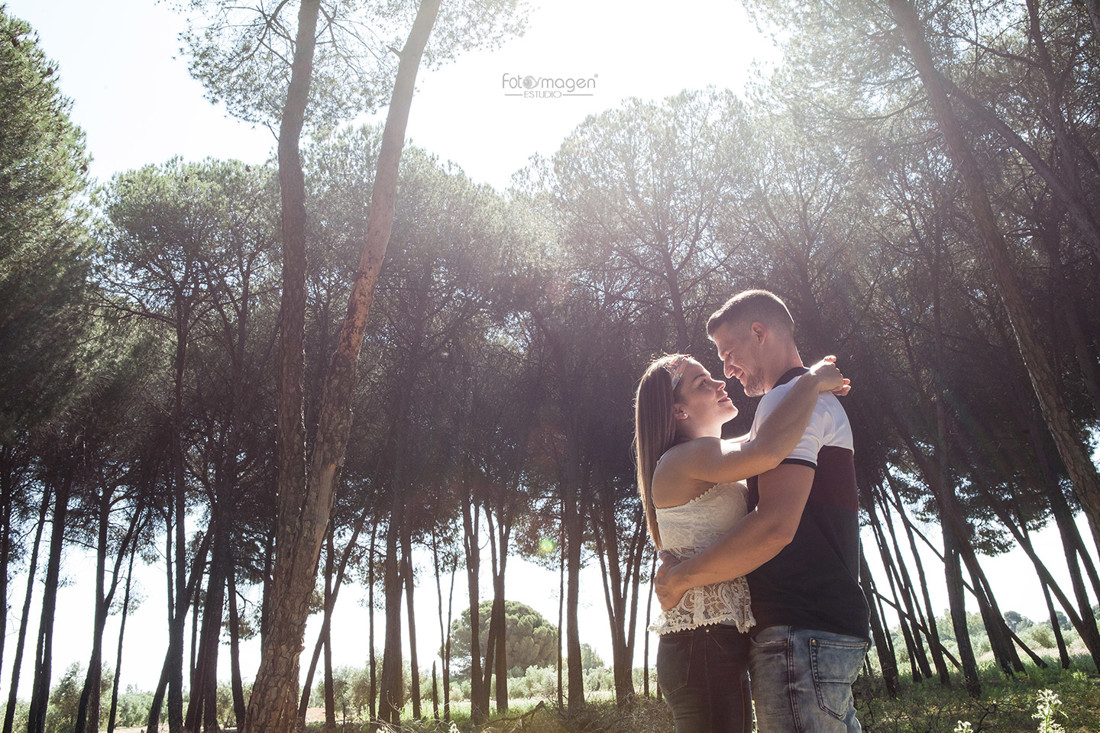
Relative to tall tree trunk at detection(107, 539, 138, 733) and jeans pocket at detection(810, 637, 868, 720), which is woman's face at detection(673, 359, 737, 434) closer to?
jeans pocket at detection(810, 637, 868, 720)

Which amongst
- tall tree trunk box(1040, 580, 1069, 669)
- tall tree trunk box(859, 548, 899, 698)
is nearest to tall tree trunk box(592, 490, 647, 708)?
tall tree trunk box(859, 548, 899, 698)

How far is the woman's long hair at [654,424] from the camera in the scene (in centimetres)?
198

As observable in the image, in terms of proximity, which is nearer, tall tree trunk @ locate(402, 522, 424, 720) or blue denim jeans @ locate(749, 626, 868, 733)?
blue denim jeans @ locate(749, 626, 868, 733)

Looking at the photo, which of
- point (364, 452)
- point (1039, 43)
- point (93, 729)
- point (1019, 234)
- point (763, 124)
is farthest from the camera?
point (364, 452)

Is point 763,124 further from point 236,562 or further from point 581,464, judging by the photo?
point 236,562

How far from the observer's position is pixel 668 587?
1.80 m

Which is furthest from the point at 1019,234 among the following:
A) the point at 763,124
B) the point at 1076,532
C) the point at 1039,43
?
the point at 1076,532

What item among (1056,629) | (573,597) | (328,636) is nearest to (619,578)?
(573,597)

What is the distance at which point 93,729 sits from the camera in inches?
508

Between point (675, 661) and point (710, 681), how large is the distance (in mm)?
A: 95

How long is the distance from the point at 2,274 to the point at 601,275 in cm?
868

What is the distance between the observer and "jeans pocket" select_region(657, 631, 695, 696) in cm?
172

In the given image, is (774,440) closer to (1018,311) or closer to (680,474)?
(680,474)

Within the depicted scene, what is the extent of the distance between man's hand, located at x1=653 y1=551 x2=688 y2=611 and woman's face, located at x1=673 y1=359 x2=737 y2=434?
15.0 inches
